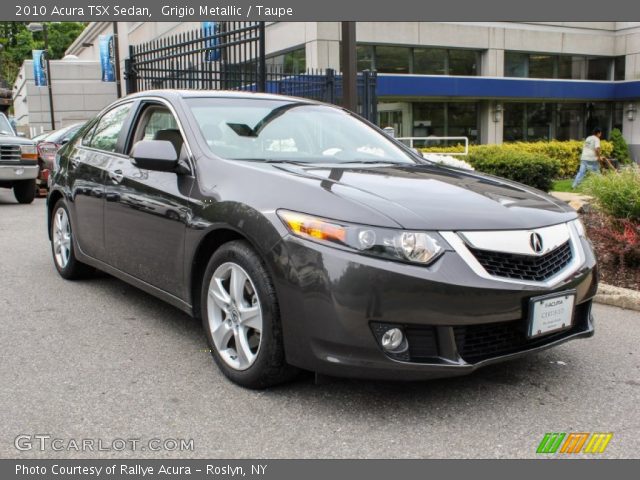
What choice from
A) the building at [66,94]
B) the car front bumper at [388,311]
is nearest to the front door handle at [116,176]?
the car front bumper at [388,311]

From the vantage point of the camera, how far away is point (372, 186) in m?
3.44

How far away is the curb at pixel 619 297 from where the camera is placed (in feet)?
17.1

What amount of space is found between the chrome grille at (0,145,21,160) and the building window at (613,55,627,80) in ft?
85.8

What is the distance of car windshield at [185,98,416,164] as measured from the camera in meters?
4.12

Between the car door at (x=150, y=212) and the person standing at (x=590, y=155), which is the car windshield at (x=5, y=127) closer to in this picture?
the car door at (x=150, y=212)

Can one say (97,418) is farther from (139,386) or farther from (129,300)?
(129,300)

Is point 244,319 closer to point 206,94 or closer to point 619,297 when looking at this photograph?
point 206,94

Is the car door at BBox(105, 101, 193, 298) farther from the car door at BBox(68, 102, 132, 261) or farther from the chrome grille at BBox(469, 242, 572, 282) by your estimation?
the chrome grille at BBox(469, 242, 572, 282)

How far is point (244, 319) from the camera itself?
11.3 ft

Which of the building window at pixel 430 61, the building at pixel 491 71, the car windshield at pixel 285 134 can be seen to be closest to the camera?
the car windshield at pixel 285 134

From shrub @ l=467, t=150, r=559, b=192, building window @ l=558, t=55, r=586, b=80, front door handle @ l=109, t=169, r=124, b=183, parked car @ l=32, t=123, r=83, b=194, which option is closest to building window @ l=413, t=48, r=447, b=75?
building window @ l=558, t=55, r=586, b=80

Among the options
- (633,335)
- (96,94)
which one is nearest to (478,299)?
(633,335)

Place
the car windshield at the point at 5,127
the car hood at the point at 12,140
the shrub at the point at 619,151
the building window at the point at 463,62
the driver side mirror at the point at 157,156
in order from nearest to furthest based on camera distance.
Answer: the driver side mirror at the point at 157,156
the car hood at the point at 12,140
the car windshield at the point at 5,127
the shrub at the point at 619,151
the building window at the point at 463,62

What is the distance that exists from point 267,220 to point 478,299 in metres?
1.07
